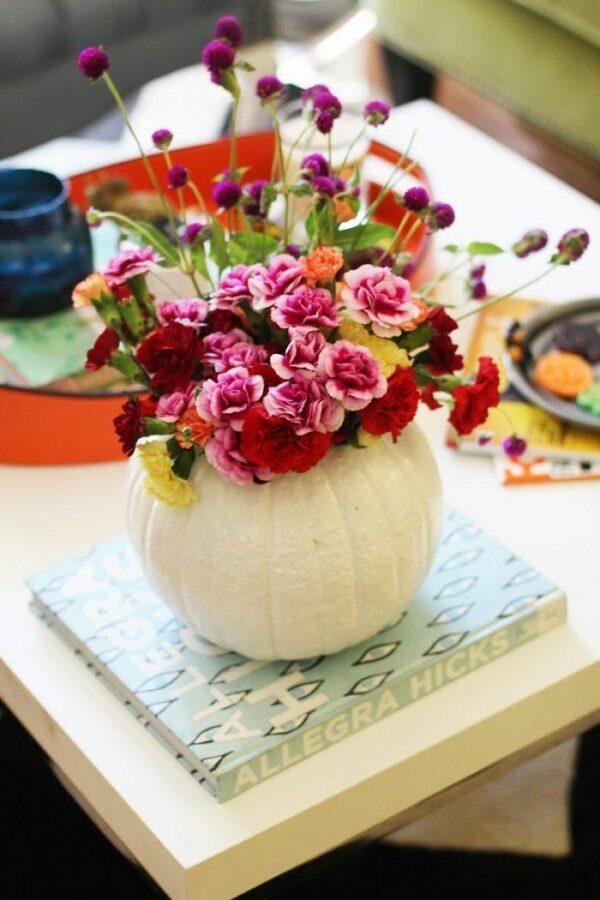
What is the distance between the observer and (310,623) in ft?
2.93

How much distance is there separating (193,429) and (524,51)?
62.4 inches

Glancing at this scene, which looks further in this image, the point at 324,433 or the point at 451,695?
the point at 451,695

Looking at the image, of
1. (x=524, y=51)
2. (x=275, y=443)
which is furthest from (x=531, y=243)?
(x=524, y=51)

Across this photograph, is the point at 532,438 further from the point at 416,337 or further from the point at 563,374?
the point at 416,337

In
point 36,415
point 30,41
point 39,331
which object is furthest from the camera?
point 30,41

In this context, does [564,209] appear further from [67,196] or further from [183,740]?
[183,740]

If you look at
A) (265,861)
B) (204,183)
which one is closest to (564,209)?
(204,183)

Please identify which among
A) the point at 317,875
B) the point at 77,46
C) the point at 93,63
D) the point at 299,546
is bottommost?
the point at 317,875

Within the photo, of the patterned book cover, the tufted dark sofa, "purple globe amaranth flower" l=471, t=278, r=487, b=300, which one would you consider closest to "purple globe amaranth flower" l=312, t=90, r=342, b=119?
"purple globe amaranth flower" l=471, t=278, r=487, b=300

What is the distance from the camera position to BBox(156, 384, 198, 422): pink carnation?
2.77 feet

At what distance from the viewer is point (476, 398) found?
0.86 metres

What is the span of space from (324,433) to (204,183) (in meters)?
0.83

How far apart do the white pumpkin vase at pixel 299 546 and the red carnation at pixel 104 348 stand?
0.29 ft

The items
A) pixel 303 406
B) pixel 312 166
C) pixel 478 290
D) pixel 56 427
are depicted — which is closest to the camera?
pixel 303 406
